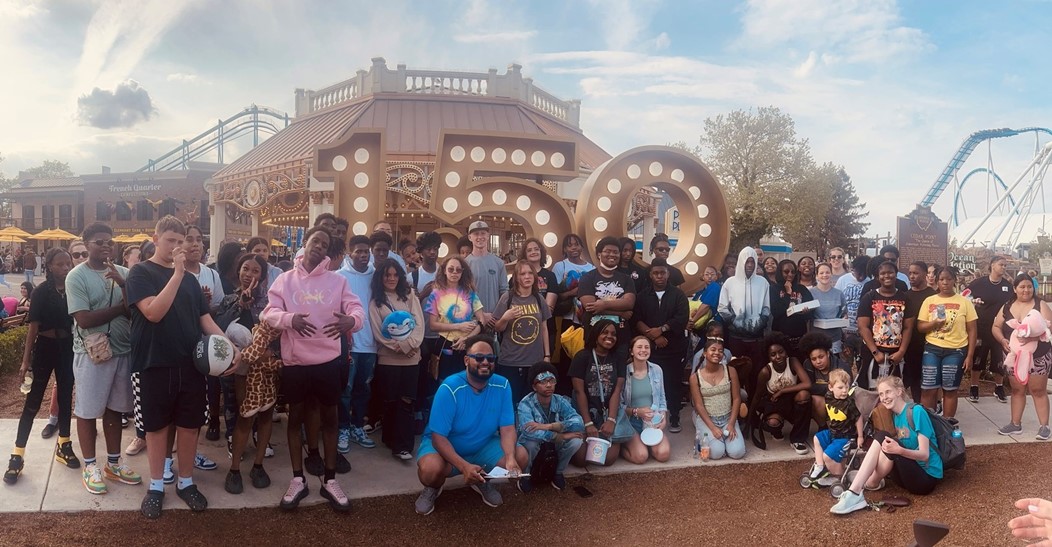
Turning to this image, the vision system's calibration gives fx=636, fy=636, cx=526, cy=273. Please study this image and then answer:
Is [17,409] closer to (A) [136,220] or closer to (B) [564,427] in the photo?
(B) [564,427]

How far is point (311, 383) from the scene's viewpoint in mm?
4074

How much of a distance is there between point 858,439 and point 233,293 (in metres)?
4.99

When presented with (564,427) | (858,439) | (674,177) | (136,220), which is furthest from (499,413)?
(136,220)

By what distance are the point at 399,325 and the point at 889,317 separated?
4.56m

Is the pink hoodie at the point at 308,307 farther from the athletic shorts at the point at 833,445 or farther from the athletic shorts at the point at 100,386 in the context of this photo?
the athletic shorts at the point at 833,445

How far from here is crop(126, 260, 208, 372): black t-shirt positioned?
149 inches

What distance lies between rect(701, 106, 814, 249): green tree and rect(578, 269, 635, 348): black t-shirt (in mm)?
22686

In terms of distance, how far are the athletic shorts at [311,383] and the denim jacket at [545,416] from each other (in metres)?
1.36

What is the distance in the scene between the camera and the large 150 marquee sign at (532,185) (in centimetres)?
663

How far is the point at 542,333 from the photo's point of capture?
17.7 ft

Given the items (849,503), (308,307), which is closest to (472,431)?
(308,307)

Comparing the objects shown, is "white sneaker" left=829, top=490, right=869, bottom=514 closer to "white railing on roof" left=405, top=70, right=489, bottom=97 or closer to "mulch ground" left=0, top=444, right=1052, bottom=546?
"mulch ground" left=0, top=444, right=1052, bottom=546

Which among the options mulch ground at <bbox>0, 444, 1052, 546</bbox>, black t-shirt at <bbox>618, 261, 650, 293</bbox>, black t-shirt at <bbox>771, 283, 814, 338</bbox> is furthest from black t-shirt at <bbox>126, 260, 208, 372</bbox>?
black t-shirt at <bbox>771, 283, 814, 338</bbox>

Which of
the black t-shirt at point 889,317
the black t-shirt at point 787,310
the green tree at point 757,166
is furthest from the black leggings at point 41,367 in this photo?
the green tree at point 757,166
